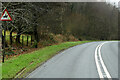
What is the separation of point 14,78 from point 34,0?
13368mm

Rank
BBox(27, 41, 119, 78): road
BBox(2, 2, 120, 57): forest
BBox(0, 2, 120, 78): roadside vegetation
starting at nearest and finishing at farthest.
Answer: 1. BBox(27, 41, 119, 78): road
2. BBox(0, 2, 120, 78): roadside vegetation
3. BBox(2, 2, 120, 57): forest

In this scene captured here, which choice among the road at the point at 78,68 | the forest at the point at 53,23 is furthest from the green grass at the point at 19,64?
the forest at the point at 53,23

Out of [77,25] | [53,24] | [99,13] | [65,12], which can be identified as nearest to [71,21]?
[77,25]

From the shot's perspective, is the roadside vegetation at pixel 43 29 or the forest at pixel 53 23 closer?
the roadside vegetation at pixel 43 29

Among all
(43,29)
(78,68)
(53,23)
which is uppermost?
(53,23)

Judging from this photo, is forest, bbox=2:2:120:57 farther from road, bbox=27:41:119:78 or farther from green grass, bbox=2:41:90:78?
road, bbox=27:41:119:78

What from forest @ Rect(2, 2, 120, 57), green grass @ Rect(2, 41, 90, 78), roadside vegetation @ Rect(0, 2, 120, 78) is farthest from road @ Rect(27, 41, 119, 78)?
forest @ Rect(2, 2, 120, 57)

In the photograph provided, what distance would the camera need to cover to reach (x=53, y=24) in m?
26.2

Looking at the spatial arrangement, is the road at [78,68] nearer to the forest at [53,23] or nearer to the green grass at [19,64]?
the green grass at [19,64]

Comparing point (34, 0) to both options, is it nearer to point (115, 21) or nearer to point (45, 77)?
point (45, 77)

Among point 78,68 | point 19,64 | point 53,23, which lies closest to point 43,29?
point 53,23

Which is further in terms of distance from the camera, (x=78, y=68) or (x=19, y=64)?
(x=19, y=64)

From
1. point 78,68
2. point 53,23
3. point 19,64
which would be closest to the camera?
point 78,68

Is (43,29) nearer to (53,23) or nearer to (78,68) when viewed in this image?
(53,23)
